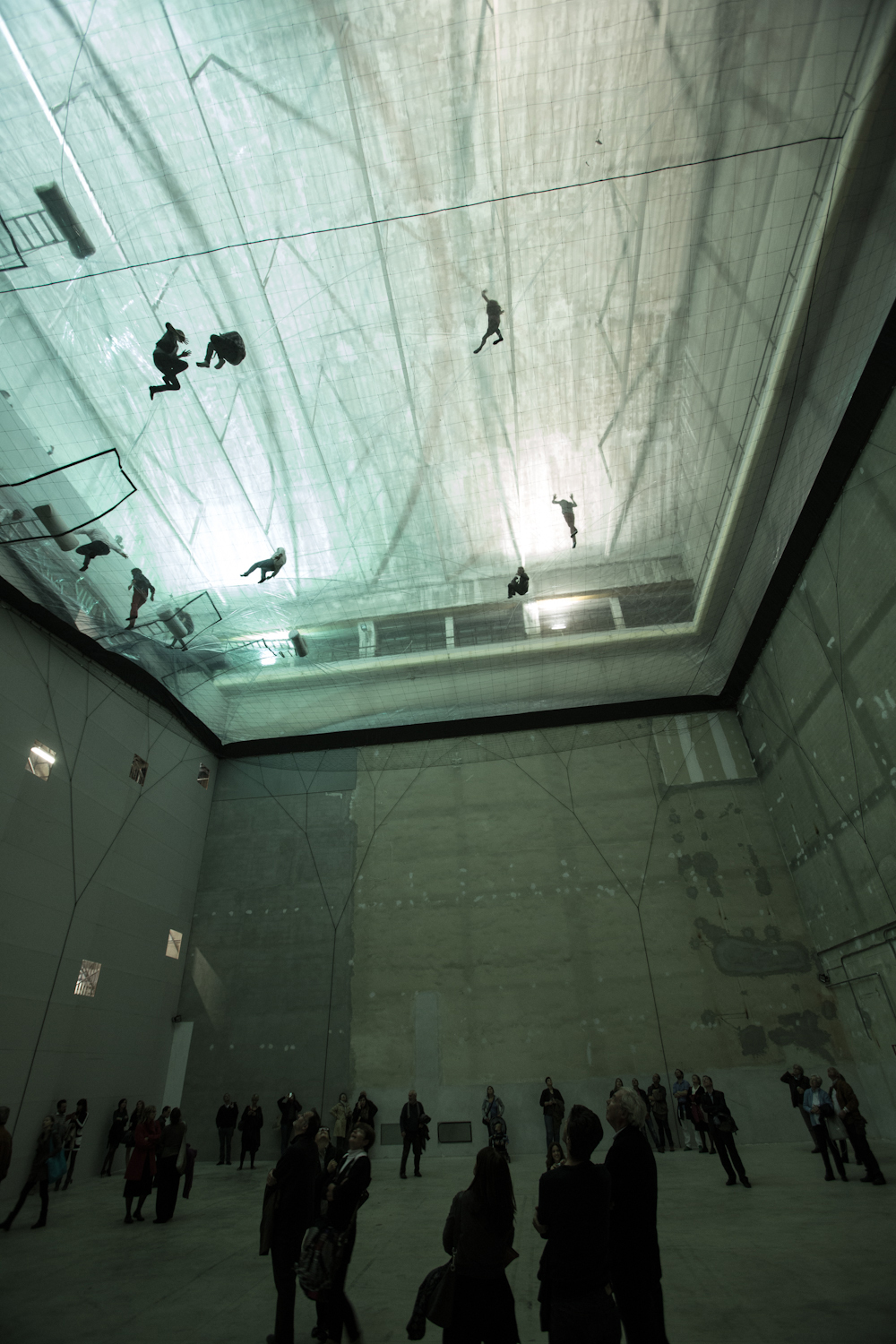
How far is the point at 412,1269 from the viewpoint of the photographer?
14.0ft

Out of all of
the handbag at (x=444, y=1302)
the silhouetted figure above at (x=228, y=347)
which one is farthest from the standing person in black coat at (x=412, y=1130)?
the silhouetted figure above at (x=228, y=347)

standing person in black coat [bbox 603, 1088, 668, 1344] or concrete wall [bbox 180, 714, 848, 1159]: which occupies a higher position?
concrete wall [bbox 180, 714, 848, 1159]

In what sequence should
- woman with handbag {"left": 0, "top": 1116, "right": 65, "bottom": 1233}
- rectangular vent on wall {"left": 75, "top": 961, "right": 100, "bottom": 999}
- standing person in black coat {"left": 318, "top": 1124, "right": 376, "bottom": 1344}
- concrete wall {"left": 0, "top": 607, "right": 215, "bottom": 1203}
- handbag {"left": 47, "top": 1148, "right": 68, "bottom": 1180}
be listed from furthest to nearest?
rectangular vent on wall {"left": 75, "top": 961, "right": 100, "bottom": 999} → concrete wall {"left": 0, "top": 607, "right": 215, "bottom": 1203} → handbag {"left": 47, "top": 1148, "right": 68, "bottom": 1180} → woman with handbag {"left": 0, "top": 1116, "right": 65, "bottom": 1233} → standing person in black coat {"left": 318, "top": 1124, "right": 376, "bottom": 1344}

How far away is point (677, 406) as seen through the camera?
756 cm

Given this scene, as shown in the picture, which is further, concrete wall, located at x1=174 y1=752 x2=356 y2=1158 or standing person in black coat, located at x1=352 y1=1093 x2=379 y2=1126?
concrete wall, located at x1=174 y1=752 x2=356 y2=1158

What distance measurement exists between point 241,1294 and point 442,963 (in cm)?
825

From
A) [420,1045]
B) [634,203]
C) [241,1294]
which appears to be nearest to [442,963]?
[420,1045]

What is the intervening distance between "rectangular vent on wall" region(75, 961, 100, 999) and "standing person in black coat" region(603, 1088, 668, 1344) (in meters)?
9.90

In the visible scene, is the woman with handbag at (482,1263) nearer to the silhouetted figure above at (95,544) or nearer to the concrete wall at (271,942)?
the silhouetted figure above at (95,544)

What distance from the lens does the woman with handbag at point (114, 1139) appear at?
959 centimetres

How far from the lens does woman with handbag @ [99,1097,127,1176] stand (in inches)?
378

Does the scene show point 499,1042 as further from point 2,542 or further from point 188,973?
point 2,542

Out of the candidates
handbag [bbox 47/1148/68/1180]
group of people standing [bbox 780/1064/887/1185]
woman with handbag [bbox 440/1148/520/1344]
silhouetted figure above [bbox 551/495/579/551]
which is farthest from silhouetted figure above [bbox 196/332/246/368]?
group of people standing [bbox 780/1064/887/1185]

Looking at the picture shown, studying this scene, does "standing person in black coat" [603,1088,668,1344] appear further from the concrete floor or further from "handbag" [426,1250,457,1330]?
the concrete floor
